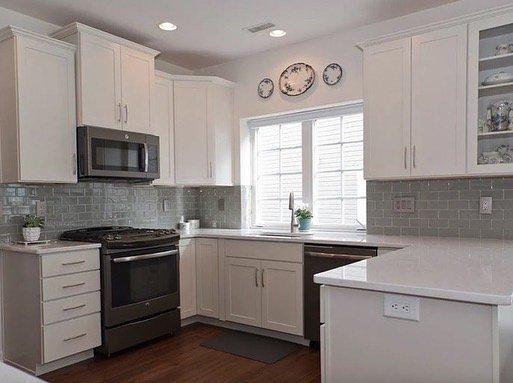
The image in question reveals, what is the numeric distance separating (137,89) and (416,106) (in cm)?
224

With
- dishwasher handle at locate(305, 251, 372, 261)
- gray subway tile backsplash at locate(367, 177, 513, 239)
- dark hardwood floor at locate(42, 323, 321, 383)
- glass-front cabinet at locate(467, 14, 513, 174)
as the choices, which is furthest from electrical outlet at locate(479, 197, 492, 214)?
dark hardwood floor at locate(42, 323, 321, 383)

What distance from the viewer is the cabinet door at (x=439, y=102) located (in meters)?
2.72

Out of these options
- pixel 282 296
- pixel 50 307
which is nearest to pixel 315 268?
pixel 282 296

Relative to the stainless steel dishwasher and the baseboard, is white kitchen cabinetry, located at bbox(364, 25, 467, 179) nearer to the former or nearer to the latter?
the stainless steel dishwasher

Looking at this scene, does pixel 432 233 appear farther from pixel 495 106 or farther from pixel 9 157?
pixel 9 157

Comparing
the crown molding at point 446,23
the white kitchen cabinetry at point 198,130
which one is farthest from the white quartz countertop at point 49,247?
the crown molding at point 446,23

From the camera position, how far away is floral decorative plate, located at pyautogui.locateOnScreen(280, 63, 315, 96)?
3.81 meters

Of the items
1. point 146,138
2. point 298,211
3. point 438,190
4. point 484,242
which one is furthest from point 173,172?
point 484,242

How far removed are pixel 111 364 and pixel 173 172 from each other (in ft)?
5.91

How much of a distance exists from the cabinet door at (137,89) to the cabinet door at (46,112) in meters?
0.42

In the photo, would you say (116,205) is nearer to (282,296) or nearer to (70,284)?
(70,284)

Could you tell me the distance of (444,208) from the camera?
3.11 metres

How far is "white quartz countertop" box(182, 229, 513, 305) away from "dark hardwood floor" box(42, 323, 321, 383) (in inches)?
46.0

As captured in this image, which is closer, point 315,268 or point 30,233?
point 30,233
